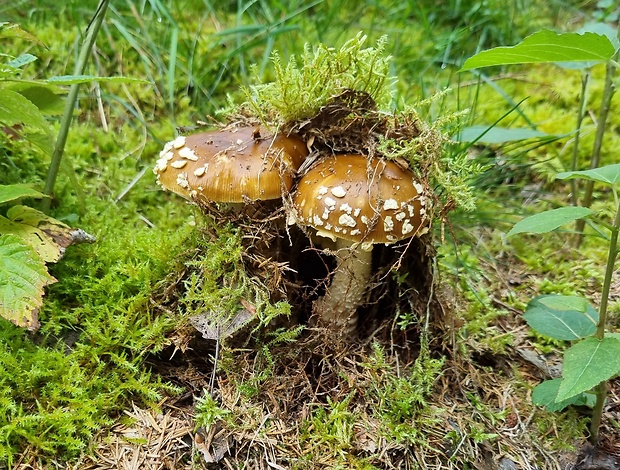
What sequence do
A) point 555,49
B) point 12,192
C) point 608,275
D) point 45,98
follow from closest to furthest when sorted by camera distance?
1. point 555,49
2. point 608,275
3. point 12,192
4. point 45,98

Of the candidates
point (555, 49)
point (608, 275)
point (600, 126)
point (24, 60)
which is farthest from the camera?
point (600, 126)

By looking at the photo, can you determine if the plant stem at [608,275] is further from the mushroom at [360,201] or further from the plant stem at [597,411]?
the mushroom at [360,201]

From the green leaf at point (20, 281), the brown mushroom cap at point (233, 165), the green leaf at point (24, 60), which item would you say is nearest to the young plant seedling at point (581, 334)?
the brown mushroom cap at point (233, 165)

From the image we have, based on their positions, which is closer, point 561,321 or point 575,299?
point 575,299

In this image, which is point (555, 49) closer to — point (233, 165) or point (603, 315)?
point (603, 315)

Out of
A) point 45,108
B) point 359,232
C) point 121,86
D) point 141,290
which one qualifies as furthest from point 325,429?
point 121,86

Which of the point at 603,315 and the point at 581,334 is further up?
the point at 603,315

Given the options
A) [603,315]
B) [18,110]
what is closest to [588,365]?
[603,315]

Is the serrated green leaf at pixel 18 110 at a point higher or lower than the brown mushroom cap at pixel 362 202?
higher
